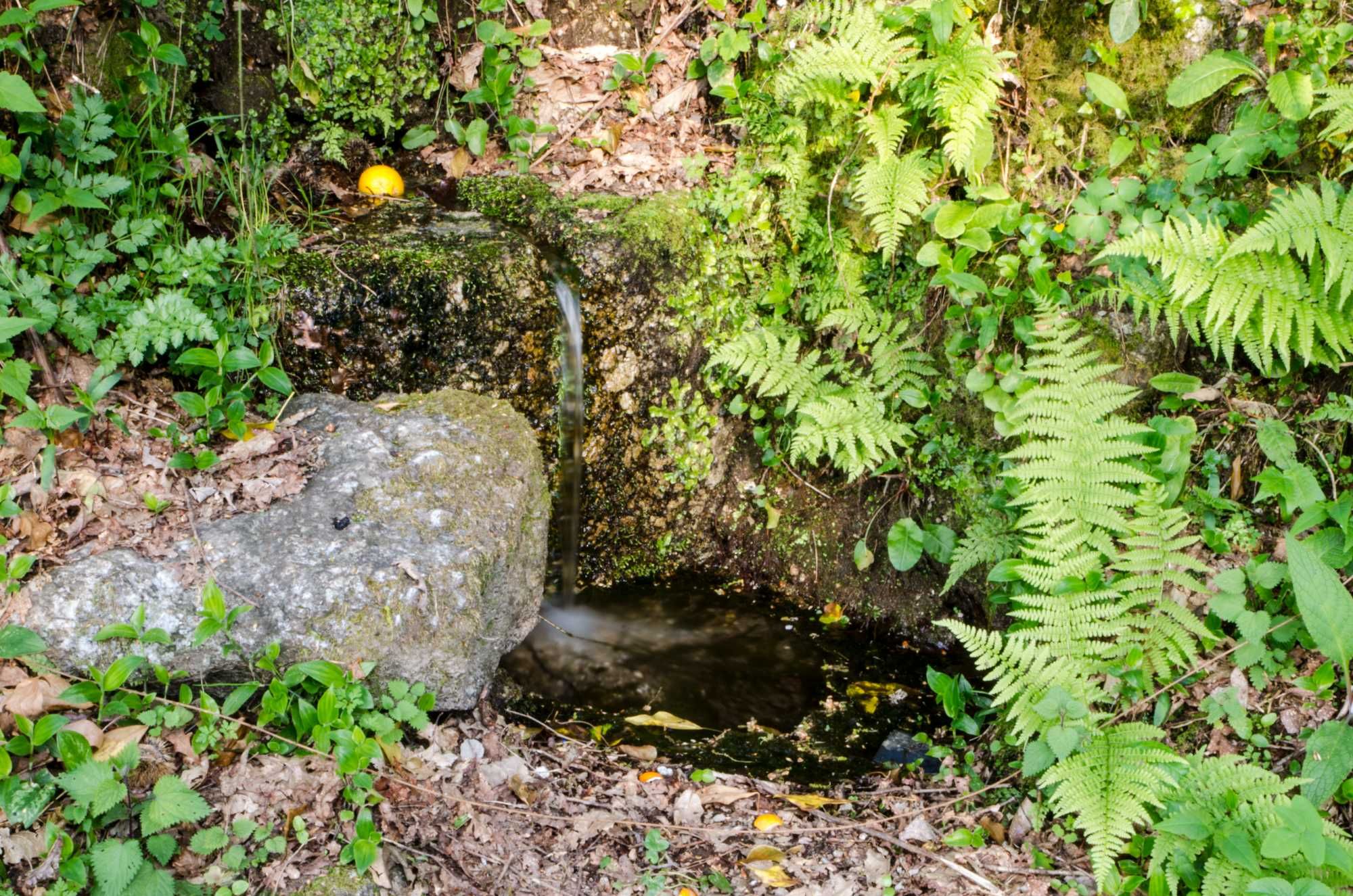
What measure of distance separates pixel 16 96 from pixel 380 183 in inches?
73.2

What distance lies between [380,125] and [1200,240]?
414 cm

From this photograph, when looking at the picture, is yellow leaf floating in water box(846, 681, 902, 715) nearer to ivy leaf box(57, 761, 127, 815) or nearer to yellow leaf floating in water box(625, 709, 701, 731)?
yellow leaf floating in water box(625, 709, 701, 731)

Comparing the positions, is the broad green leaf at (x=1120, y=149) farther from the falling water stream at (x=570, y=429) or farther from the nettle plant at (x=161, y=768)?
the nettle plant at (x=161, y=768)

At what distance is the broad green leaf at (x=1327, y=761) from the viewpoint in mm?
2865

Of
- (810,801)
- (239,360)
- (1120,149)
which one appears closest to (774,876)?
(810,801)

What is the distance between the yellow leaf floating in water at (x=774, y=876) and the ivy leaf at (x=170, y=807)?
1.73 m

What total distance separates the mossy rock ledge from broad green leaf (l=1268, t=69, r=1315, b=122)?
81.8 inches

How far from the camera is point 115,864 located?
2.49 m

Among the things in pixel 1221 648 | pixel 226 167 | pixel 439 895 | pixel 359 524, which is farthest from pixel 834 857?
pixel 226 167

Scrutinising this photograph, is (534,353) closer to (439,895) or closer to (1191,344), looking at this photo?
(439,895)

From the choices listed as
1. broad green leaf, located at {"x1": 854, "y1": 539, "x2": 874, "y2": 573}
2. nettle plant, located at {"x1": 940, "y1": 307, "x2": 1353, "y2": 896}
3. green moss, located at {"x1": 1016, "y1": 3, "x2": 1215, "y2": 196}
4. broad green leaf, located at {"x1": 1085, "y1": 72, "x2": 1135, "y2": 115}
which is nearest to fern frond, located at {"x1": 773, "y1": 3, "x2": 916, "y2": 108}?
green moss, located at {"x1": 1016, "y1": 3, "x2": 1215, "y2": 196}

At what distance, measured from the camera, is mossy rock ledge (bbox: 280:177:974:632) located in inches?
165

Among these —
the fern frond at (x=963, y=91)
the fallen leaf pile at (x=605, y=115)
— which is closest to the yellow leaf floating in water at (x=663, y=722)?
the fern frond at (x=963, y=91)

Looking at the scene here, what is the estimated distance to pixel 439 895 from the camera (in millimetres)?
2822
